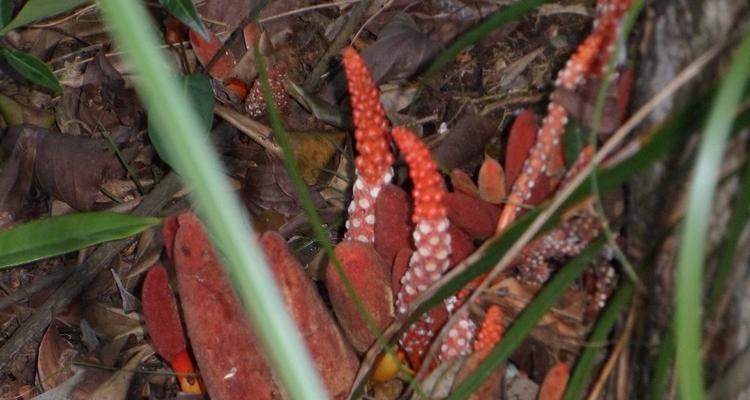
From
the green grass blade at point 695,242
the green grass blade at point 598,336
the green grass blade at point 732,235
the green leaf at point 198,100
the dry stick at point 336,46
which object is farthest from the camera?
the dry stick at point 336,46

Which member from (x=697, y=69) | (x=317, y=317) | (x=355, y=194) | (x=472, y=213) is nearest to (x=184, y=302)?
(x=317, y=317)

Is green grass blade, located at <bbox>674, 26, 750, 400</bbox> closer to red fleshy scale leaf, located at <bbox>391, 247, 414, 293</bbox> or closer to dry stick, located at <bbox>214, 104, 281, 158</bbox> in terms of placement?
red fleshy scale leaf, located at <bbox>391, 247, 414, 293</bbox>

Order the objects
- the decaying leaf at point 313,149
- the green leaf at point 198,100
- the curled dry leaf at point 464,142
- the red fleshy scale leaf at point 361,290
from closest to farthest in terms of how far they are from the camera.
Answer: the red fleshy scale leaf at point 361,290
the curled dry leaf at point 464,142
the green leaf at point 198,100
the decaying leaf at point 313,149

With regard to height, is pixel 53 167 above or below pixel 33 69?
below

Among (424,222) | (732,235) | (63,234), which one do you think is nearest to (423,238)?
(424,222)

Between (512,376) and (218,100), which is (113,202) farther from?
(512,376)

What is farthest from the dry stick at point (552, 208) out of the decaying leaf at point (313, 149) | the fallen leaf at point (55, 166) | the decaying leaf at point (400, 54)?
the fallen leaf at point (55, 166)

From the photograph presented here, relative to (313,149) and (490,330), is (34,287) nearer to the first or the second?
(313,149)

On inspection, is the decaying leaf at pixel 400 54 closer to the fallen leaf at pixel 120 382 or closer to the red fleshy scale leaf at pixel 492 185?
the red fleshy scale leaf at pixel 492 185
